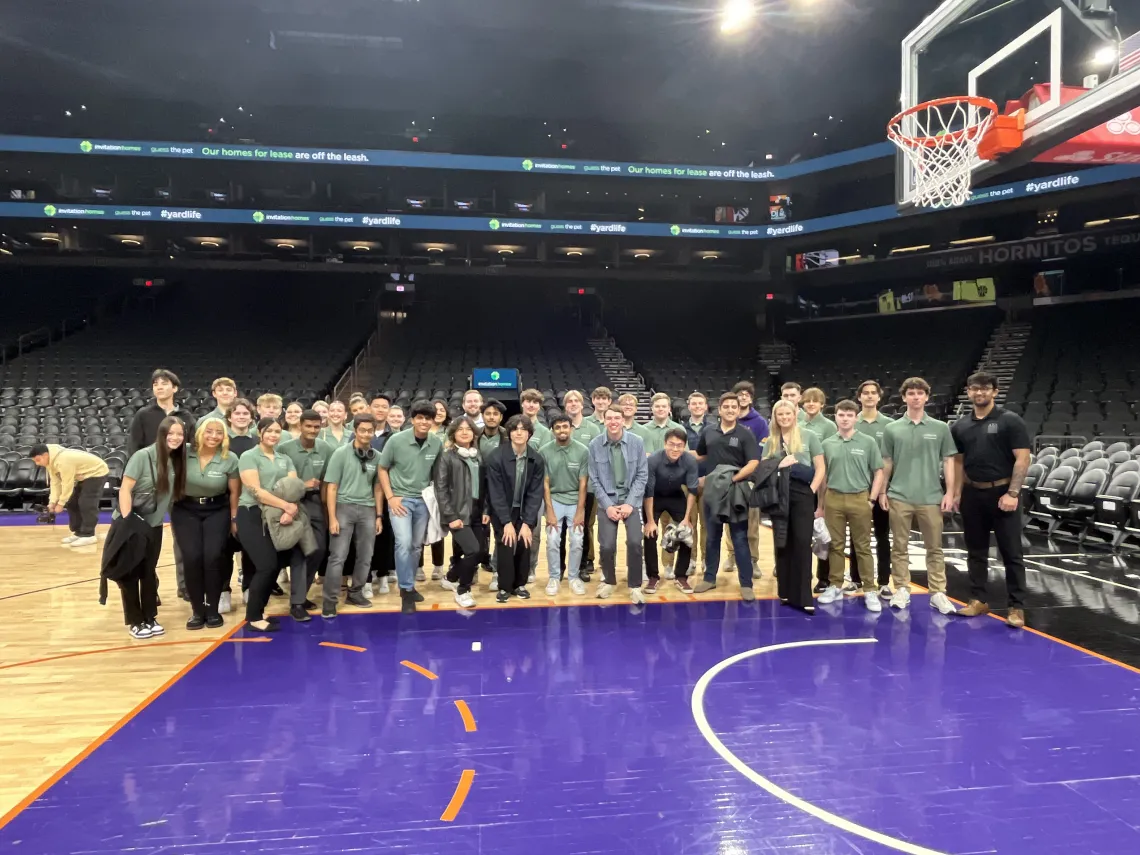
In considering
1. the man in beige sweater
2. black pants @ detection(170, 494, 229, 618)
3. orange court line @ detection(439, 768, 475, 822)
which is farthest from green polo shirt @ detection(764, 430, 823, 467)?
the man in beige sweater

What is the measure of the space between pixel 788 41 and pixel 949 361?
1017cm

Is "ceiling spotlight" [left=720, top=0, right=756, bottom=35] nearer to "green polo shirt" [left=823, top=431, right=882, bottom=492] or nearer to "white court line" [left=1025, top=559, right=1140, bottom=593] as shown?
"green polo shirt" [left=823, top=431, right=882, bottom=492]

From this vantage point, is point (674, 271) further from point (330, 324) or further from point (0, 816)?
point (0, 816)

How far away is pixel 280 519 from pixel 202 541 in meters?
0.67

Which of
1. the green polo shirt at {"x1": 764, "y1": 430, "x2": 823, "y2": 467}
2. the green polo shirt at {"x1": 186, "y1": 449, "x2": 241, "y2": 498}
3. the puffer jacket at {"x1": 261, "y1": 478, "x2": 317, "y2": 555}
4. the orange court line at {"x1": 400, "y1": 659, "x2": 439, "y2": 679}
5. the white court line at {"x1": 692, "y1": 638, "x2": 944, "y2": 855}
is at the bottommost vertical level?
the white court line at {"x1": 692, "y1": 638, "x2": 944, "y2": 855}

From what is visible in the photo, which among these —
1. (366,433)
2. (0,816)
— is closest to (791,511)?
(366,433)

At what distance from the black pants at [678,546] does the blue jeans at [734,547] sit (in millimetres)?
249

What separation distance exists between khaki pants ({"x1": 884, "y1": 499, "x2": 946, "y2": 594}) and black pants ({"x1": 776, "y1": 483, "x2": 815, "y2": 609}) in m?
0.61

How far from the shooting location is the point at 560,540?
20.1ft

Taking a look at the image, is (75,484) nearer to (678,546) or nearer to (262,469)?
(262,469)

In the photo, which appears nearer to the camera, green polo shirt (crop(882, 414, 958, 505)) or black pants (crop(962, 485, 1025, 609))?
black pants (crop(962, 485, 1025, 609))

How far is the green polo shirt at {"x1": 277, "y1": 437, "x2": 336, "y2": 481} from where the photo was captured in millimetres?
5117

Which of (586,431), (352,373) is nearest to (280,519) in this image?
(586,431)

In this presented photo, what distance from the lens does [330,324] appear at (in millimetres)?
22188
